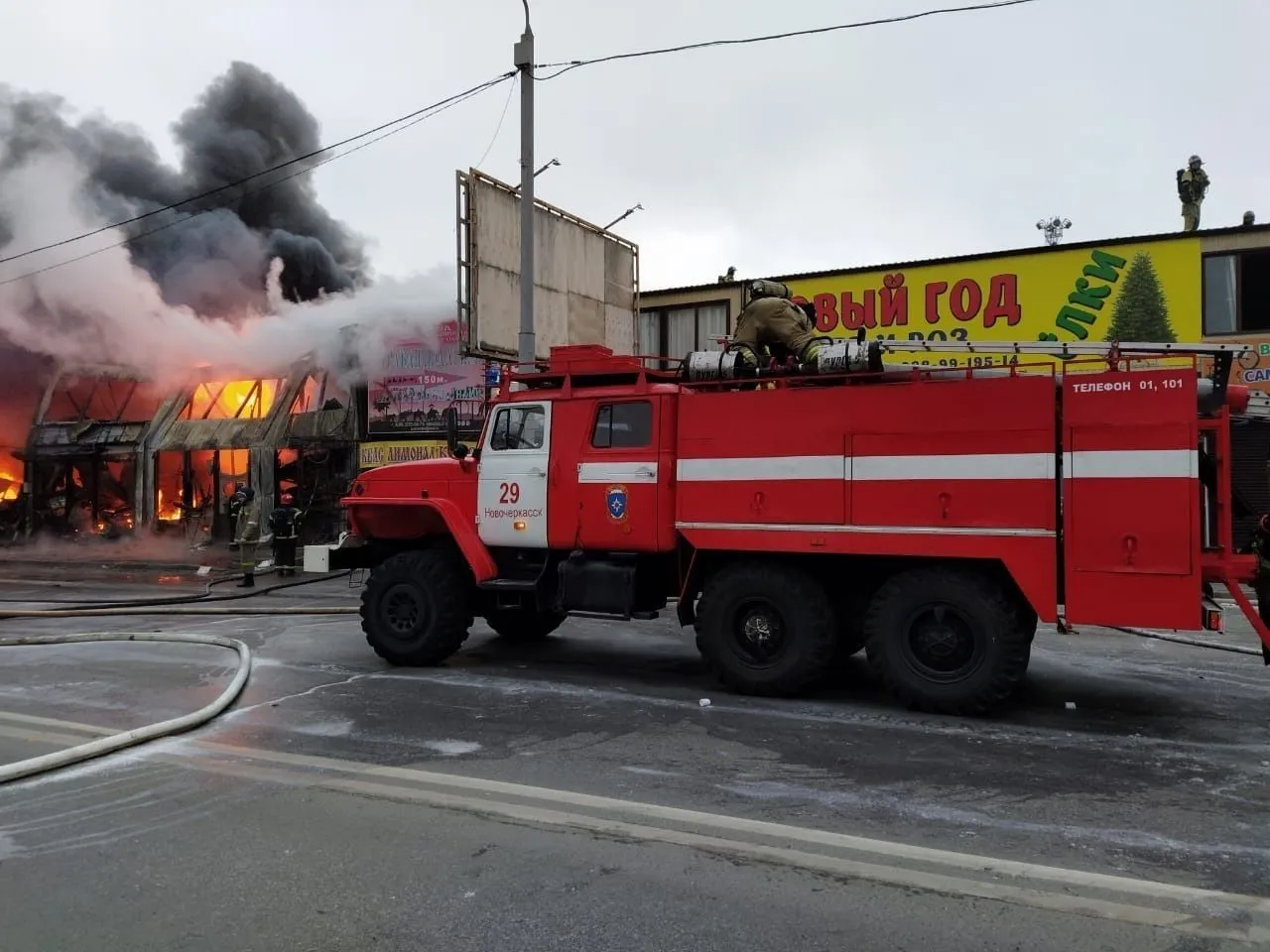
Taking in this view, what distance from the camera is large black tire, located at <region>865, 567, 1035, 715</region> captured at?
5.99 meters

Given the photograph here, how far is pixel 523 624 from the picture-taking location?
9234 millimetres

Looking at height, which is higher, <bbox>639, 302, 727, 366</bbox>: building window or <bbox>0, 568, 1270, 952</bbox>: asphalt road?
<bbox>639, 302, 727, 366</bbox>: building window

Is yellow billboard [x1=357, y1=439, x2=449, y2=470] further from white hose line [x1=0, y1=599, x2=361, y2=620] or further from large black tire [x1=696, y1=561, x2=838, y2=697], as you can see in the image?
large black tire [x1=696, y1=561, x2=838, y2=697]

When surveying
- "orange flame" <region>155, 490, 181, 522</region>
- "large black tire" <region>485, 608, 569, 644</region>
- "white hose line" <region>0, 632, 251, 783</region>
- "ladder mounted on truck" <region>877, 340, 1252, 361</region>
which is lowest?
"white hose line" <region>0, 632, 251, 783</region>

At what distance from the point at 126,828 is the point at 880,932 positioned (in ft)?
11.4

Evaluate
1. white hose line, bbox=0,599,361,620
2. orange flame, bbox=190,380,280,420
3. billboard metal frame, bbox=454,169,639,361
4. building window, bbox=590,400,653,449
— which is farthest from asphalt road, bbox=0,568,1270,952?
orange flame, bbox=190,380,280,420

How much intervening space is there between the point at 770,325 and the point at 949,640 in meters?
2.84

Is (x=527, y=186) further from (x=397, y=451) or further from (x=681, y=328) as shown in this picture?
(x=397, y=451)

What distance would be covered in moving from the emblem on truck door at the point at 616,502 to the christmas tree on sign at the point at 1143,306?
438 inches

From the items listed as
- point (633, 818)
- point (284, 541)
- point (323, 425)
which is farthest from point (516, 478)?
point (323, 425)

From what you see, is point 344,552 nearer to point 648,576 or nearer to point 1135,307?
point 648,576

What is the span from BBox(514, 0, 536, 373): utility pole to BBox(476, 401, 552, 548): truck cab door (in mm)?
3886

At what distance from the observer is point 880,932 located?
3.13 meters

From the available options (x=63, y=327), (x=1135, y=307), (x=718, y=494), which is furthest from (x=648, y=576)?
(x=63, y=327)
